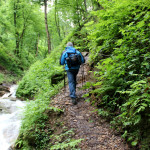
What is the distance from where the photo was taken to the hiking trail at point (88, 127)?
3.05 metres

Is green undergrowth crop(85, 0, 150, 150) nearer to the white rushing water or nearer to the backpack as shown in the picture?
the backpack

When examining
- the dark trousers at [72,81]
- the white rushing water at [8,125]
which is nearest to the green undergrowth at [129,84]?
the dark trousers at [72,81]

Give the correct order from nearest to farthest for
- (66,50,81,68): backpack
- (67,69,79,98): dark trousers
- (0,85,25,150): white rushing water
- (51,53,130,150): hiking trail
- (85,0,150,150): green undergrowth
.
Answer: (85,0,150,150): green undergrowth
(51,53,130,150): hiking trail
(66,50,81,68): backpack
(67,69,79,98): dark trousers
(0,85,25,150): white rushing water

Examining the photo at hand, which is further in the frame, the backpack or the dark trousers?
the dark trousers

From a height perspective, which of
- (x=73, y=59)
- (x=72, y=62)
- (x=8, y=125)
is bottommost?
(x=8, y=125)

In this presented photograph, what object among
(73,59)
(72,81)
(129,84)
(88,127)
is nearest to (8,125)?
(72,81)

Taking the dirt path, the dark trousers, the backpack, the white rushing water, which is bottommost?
the white rushing water

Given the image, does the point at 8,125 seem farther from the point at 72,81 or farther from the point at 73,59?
the point at 73,59

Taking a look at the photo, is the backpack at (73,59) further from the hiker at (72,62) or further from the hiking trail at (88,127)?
the hiking trail at (88,127)

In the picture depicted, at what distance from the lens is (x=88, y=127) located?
3.83 m

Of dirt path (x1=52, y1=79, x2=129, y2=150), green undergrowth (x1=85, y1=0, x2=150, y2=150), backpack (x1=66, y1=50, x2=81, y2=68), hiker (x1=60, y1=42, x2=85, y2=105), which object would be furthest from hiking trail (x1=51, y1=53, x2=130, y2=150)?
backpack (x1=66, y1=50, x2=81, y2=68)

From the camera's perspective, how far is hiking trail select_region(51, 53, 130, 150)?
→ 3.05 m

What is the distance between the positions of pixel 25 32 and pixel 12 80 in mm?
11510

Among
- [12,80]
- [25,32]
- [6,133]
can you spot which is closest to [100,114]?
[6,133]
